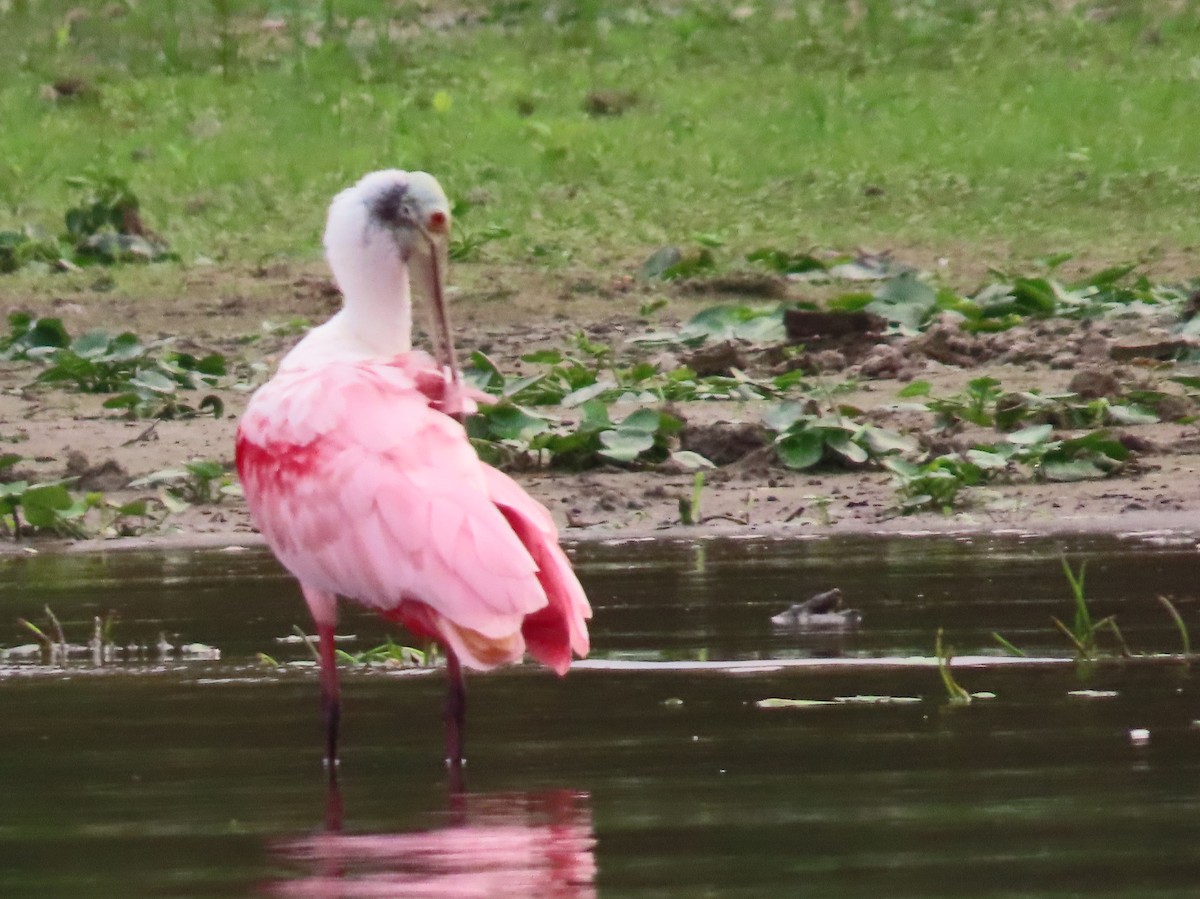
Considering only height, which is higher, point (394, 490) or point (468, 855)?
point (394, 490)

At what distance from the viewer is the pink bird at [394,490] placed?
5305 mm

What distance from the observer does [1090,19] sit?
21.4 m

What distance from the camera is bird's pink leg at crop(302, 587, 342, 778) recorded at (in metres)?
5.41

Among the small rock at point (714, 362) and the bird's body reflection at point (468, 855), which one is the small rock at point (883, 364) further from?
the bird's body reflection at point (468, 855)

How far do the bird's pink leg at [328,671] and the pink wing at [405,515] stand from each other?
66 mm

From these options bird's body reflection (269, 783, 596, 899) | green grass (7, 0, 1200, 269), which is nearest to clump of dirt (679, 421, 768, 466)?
bird's body reflection (269, 783, 596, 899)

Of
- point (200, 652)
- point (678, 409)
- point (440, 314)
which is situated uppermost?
point (440, 314)

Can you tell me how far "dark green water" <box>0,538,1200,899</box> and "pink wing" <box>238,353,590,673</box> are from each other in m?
0.24

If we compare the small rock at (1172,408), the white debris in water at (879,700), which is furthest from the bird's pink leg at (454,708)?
the small rock at (1172,408)

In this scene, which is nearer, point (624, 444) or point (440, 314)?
point (440, 314)

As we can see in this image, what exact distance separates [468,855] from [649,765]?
33.2 inches

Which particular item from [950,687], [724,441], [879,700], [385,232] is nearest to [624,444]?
[724,441]

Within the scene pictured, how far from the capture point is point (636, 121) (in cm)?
1908

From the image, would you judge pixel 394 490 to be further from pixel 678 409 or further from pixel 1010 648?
pixel 678 409
